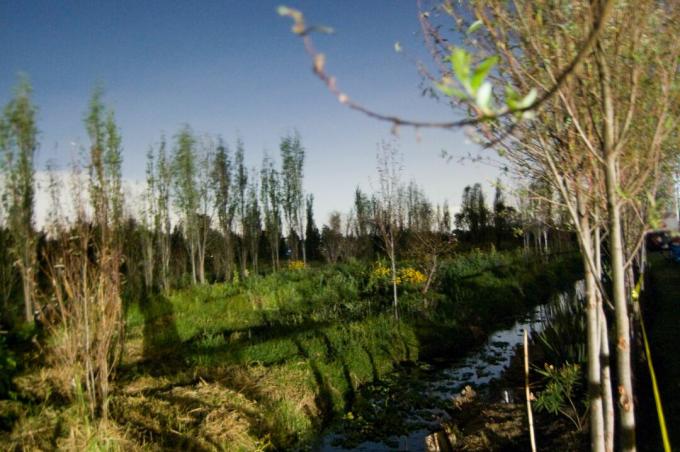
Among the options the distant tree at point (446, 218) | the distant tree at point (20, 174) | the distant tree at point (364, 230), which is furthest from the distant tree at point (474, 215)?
the distant tree at point (20, 174)

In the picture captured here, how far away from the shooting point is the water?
6.86 m

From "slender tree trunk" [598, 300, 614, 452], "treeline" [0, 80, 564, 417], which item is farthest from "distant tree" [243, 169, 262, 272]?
"slender tree trunk" [598, 300, 614, 452]

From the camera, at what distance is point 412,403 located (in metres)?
8.18

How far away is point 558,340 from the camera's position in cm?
816

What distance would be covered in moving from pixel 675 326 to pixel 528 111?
424 inches

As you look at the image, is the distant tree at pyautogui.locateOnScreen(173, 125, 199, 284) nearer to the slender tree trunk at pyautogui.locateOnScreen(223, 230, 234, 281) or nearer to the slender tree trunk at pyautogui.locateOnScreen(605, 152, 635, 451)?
the slender tree trunk at pyautogui.locateOnScreen(223, 230, 234, 281)

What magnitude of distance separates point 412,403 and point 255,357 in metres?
2.98

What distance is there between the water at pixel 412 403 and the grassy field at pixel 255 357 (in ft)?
1.44

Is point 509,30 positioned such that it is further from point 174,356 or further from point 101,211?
point 174,356

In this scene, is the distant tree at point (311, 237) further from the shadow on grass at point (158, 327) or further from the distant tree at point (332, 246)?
the shadow on grass at point (158, 327)

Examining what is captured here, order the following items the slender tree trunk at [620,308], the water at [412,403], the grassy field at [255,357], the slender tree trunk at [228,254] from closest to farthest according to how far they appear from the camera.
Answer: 1. the slender tree trunk at [620,308]
2. the grassy field at [255,357]
3. the water at [412,403]
4. the slender tree trunk at [228,254]

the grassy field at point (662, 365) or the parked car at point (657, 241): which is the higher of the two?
the parked car at point (657, 241)

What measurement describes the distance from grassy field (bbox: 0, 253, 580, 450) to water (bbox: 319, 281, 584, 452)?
0.44 meters

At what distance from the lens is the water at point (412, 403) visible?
22.5 feet
